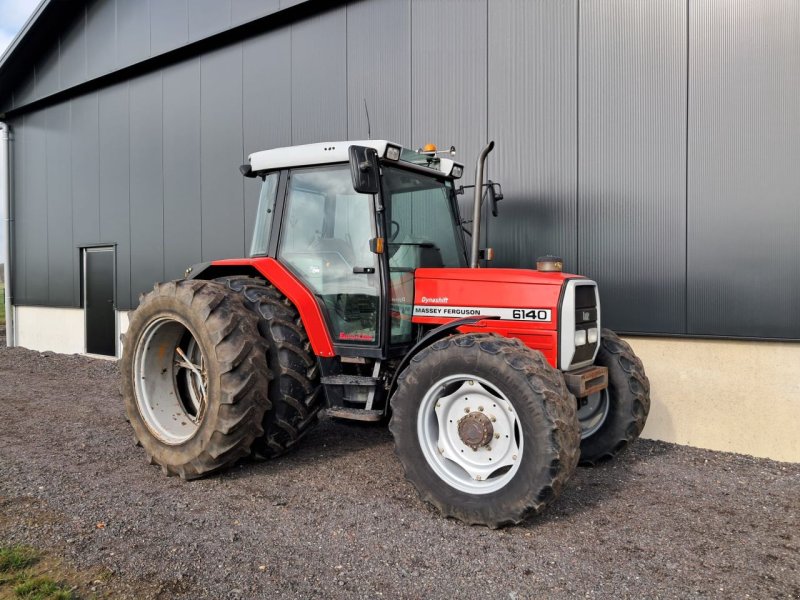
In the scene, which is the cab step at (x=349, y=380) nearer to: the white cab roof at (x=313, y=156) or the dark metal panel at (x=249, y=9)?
the white cab roof at (x=313, y=156)

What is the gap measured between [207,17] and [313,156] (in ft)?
19.1

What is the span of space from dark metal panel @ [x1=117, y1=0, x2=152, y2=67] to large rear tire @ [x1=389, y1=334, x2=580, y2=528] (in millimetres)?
8735

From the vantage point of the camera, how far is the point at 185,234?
955cm

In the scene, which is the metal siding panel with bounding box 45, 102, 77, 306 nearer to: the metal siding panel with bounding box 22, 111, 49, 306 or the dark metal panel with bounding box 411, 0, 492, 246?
the metal siding panel with bounding box 22, 111, 49, 306

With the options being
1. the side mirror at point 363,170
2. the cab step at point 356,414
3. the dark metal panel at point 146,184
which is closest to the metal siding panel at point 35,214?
the dark metal panel at point 146,184

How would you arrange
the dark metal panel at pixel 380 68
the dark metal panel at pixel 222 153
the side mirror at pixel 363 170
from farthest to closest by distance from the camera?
1. the dark metal panel at pixel 222 153
2. the dark metal panel at pixel 380 68
3. the side mirror at pixel 363 170

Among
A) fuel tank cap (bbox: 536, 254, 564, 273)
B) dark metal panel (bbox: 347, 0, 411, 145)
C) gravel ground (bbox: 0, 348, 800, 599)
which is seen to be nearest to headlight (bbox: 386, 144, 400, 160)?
fuel tank cap (bbox: 536, 254, 564, 273)

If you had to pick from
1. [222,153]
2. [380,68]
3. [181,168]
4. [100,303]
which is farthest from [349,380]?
[100,303]

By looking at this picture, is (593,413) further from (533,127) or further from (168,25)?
(168,25)

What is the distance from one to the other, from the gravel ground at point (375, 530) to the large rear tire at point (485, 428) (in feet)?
0.70

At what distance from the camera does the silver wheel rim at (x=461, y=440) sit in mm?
3551

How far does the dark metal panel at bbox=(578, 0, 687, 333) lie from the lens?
217 inches

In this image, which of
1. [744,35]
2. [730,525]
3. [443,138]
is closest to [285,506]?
[730,525]

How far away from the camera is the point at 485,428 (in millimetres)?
3578
